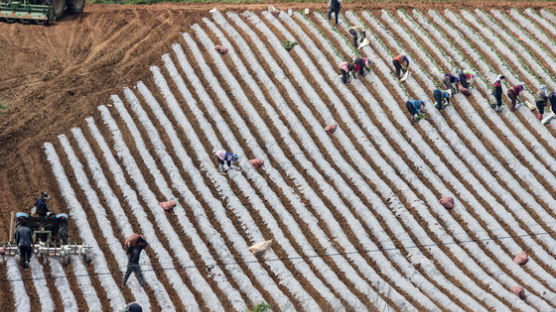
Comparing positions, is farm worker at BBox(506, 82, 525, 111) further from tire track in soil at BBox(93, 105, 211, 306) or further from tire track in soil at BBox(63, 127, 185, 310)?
tire track in soil at BBox(63, 127, 185, 310)

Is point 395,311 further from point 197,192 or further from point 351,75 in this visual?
point 351,75

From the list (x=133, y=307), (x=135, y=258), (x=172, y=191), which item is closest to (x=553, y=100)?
(x=172, y=191)

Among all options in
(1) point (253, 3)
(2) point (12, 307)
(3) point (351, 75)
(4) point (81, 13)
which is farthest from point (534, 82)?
(2) point (12, 307)

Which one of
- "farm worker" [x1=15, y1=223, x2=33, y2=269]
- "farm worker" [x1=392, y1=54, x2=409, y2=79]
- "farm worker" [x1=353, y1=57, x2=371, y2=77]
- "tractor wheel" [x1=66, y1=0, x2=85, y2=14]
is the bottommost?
"farm worker" [x1=15, y1=223, x2=33, y2=269]

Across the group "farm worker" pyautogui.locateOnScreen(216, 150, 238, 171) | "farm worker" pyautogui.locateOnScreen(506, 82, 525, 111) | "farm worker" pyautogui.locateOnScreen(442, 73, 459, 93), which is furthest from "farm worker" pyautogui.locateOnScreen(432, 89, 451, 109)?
"farm worker" pyautogui.locateOnScreen(216, 150, 238, 171)

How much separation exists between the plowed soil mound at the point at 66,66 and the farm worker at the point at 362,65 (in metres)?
5.20

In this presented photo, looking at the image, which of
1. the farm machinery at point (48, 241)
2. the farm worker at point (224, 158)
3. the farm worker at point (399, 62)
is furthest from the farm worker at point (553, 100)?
the farm machinery at point (48, 241)

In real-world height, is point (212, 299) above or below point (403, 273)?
above

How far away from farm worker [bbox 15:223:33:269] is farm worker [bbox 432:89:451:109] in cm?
1416

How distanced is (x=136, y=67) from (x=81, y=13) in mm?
5397

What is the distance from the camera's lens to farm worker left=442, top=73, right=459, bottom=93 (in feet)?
101

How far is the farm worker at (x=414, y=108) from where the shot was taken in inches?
1159

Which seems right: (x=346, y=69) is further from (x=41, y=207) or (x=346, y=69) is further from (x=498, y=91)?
(x=41, y=207)

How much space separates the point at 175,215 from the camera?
25141 mm
